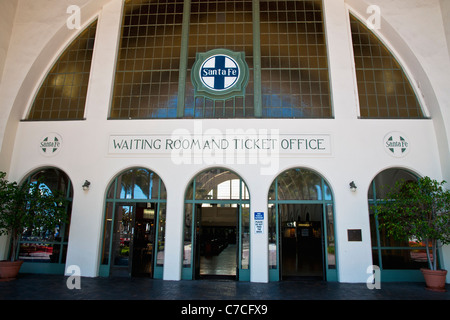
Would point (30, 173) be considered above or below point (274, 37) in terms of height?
below

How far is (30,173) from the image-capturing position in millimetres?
9633

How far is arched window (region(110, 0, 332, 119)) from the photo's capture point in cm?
973

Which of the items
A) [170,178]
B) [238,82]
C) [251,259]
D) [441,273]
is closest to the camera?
[441,273]

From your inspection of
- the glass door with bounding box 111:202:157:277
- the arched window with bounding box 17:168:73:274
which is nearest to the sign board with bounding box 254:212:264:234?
the glass door with bounding box 111:202:157:277

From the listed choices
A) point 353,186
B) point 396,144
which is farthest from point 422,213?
point 396,144

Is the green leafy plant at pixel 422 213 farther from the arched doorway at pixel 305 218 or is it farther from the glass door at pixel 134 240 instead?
the glass door at pixel 134 240

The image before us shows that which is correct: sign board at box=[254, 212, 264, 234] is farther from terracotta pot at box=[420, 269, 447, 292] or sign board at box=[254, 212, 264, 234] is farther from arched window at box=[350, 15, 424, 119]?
arched window at box=[350, 15, 424, 119]

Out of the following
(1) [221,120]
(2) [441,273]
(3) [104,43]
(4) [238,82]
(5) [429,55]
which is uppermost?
(3) [104,43]

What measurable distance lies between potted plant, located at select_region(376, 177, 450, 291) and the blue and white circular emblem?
5.88 meters

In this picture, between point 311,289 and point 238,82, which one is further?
point 238,82

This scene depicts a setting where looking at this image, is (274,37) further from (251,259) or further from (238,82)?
(251,259)

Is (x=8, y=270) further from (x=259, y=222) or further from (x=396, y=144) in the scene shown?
(x=396, y=144)
